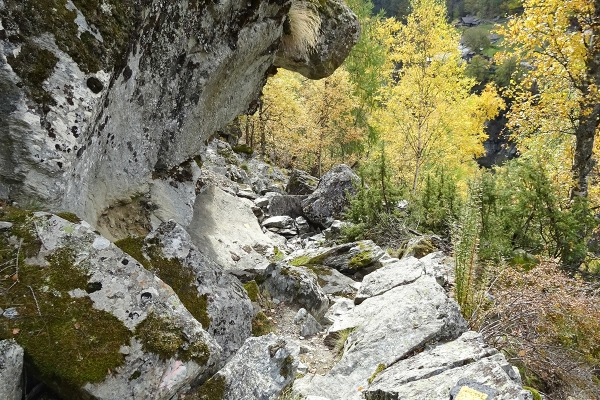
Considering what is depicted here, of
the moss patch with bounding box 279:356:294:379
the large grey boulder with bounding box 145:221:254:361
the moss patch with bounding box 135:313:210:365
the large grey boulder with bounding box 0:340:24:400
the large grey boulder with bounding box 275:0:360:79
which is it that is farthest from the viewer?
the large grey boulder with bounding box 275:0:360:79

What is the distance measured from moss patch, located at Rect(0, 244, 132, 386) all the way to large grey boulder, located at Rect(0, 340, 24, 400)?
0.21 feet

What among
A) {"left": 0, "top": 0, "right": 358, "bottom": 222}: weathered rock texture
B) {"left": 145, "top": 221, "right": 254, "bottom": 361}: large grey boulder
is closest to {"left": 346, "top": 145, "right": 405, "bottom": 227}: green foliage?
{"left": 0, "top": 0, "right": 358, "bottom": 222}: weathered rock texture

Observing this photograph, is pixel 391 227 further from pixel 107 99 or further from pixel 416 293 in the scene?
pixel 107 99

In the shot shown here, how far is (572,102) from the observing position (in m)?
9.82

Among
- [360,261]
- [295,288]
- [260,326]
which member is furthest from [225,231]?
[260,326]

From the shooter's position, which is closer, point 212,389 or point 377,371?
point 212,389

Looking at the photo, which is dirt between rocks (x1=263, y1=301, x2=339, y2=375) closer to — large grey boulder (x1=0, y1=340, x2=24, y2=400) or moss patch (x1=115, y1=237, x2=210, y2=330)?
moss patch (x1=115, y1=237, x2=210, y2=330)

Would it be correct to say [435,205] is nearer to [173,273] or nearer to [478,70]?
[173,273]

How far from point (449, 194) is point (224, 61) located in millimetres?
6700

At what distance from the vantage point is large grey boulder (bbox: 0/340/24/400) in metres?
2.29

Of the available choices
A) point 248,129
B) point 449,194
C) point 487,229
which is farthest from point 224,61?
point 248,129

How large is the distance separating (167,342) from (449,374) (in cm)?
222

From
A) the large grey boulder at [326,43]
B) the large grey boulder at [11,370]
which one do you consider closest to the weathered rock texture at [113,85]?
the large grey boulder at [326,43]

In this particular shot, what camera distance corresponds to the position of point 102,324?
272 centimetres
